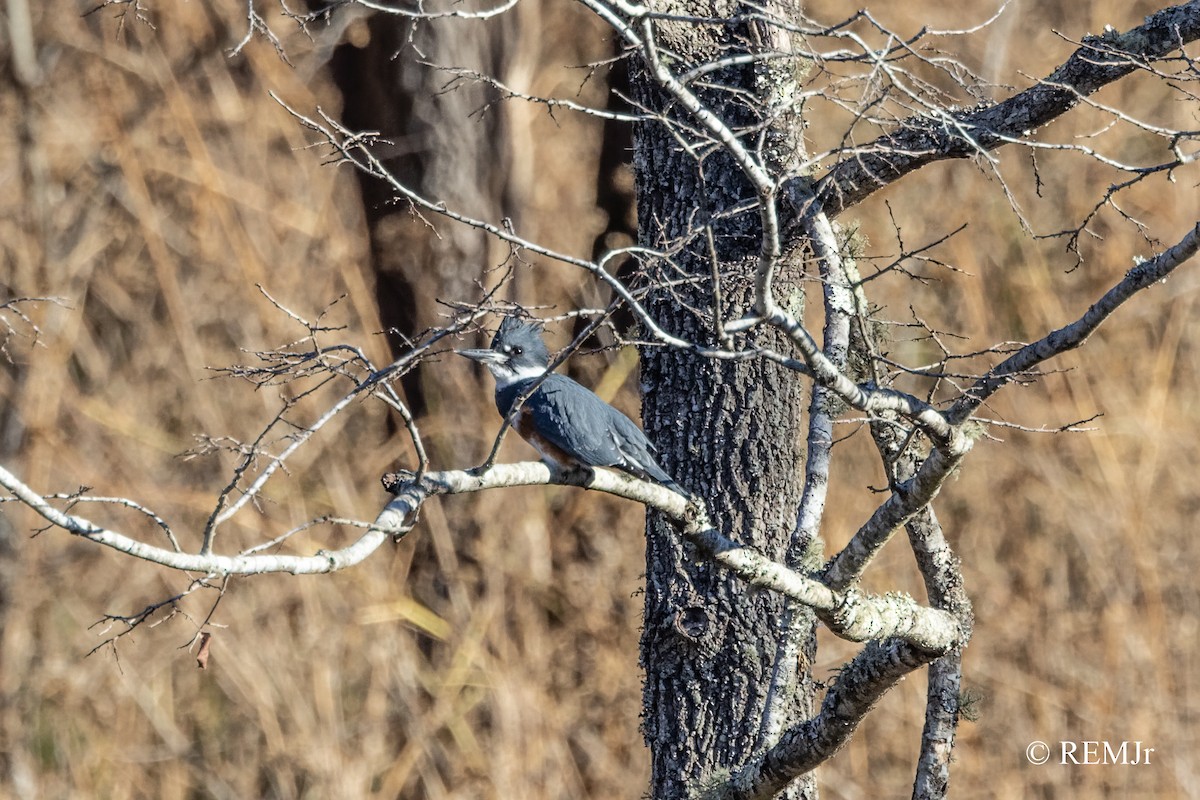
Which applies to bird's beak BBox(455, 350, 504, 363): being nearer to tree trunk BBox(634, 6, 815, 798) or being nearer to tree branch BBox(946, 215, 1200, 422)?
tree trunk BBox(634, 6, 815, 798)

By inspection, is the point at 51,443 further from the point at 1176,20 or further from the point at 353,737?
the point at 1176,20

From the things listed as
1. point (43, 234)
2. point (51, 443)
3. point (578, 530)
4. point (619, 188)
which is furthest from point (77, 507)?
point (619, 188)

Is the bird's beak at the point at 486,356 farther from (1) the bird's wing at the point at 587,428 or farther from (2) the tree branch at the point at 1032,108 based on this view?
(2) the tree branch at the point at 1032,108

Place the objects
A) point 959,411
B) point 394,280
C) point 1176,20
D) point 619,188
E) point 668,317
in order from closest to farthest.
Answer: point 959,411 → point 1176,20 → point 668,317 → point 394,280 → point 619,188

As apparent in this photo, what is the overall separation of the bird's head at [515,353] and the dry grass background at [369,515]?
367cm

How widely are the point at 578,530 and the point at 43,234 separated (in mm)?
3624

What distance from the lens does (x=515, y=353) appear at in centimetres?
400

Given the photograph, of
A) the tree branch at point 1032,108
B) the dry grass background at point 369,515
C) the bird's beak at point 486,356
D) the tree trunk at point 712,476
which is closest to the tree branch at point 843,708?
the tree trunk at point 712,476

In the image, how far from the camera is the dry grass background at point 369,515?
7648 mm

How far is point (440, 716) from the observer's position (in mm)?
7715

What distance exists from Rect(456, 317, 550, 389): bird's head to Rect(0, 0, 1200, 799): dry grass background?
12.0 feet

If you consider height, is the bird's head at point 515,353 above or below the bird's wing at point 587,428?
above

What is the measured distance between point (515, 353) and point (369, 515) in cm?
412

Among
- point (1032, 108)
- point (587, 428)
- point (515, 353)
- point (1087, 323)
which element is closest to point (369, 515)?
point (515, 353)
